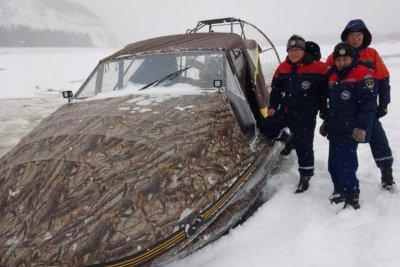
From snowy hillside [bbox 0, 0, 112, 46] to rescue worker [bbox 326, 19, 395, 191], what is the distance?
85.4 metres

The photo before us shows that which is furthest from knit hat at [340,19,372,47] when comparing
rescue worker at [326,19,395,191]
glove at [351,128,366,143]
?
glove at [351,128,366,143]

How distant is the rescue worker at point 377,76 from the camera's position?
3.40 m

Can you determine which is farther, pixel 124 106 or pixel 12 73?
pixel 12 73

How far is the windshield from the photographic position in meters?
3.81

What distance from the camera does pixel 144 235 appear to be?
85.1 inches

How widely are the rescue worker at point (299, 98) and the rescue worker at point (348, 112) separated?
0.86 ft

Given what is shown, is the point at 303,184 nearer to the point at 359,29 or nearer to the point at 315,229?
the point at 315,229

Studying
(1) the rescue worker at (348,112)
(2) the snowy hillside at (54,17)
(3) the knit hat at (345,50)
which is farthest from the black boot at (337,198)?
(2) the snowy hillside at (54,17)

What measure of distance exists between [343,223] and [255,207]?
0.86 m

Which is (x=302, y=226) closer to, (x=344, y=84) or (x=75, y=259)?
(x=344, y=84)

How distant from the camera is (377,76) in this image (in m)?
3.40

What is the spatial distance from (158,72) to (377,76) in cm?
232

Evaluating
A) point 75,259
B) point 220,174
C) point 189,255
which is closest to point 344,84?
point 220,174

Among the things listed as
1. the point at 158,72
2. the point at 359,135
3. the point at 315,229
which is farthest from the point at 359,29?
the point at 158,72
